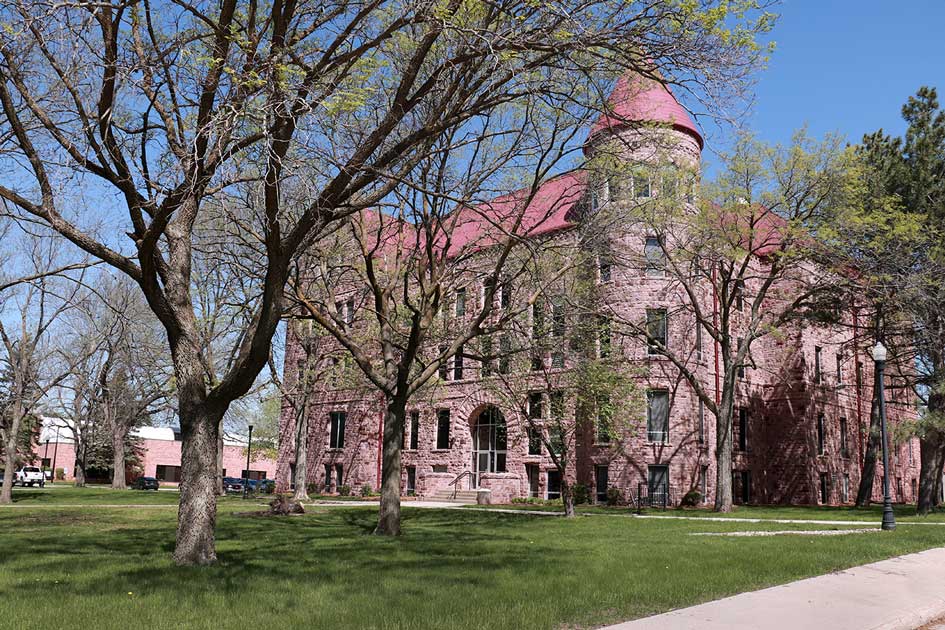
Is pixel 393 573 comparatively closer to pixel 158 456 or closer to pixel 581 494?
pixel 581 494

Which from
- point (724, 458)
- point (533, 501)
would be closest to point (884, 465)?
point (724, 458)

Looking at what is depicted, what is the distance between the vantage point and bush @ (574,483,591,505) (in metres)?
35.9

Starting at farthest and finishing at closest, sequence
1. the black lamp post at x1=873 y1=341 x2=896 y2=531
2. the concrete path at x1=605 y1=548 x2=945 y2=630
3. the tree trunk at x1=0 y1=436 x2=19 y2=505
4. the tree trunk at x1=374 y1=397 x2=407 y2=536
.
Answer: the tree trunk at x1=0 y1=436 x2=19 y2=505 < the black lamp post at x1=873 y1=341 x2=896 y2=531 < the tree trunk at x1=374 y1=397 x2=407 y2=536 < the concrete path at x1=605 y1=548 x2=945 y2=630

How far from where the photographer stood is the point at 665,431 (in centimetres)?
3550

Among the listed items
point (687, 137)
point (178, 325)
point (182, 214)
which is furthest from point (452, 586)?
point (687, 137)

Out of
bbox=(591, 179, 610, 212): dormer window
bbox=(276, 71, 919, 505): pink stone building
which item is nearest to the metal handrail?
bbox=(276, 71, 919, 505): pink stone building

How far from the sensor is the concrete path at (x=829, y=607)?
7400 millimetres

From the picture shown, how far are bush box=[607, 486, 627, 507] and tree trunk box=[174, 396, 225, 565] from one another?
25565 mm

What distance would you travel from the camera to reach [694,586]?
955 cm

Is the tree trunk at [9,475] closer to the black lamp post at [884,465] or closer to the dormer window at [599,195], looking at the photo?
the dormer window at [599,195]

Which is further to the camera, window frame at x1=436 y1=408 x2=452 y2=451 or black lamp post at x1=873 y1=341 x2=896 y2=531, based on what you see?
window frame at x1=436 y1=408 x2=452 y2=451

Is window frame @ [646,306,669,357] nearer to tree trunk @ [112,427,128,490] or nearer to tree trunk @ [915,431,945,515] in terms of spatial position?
Result: tree trunk @ [915,431,945,515]

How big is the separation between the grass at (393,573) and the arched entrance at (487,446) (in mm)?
21814

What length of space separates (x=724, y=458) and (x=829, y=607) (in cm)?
2208
